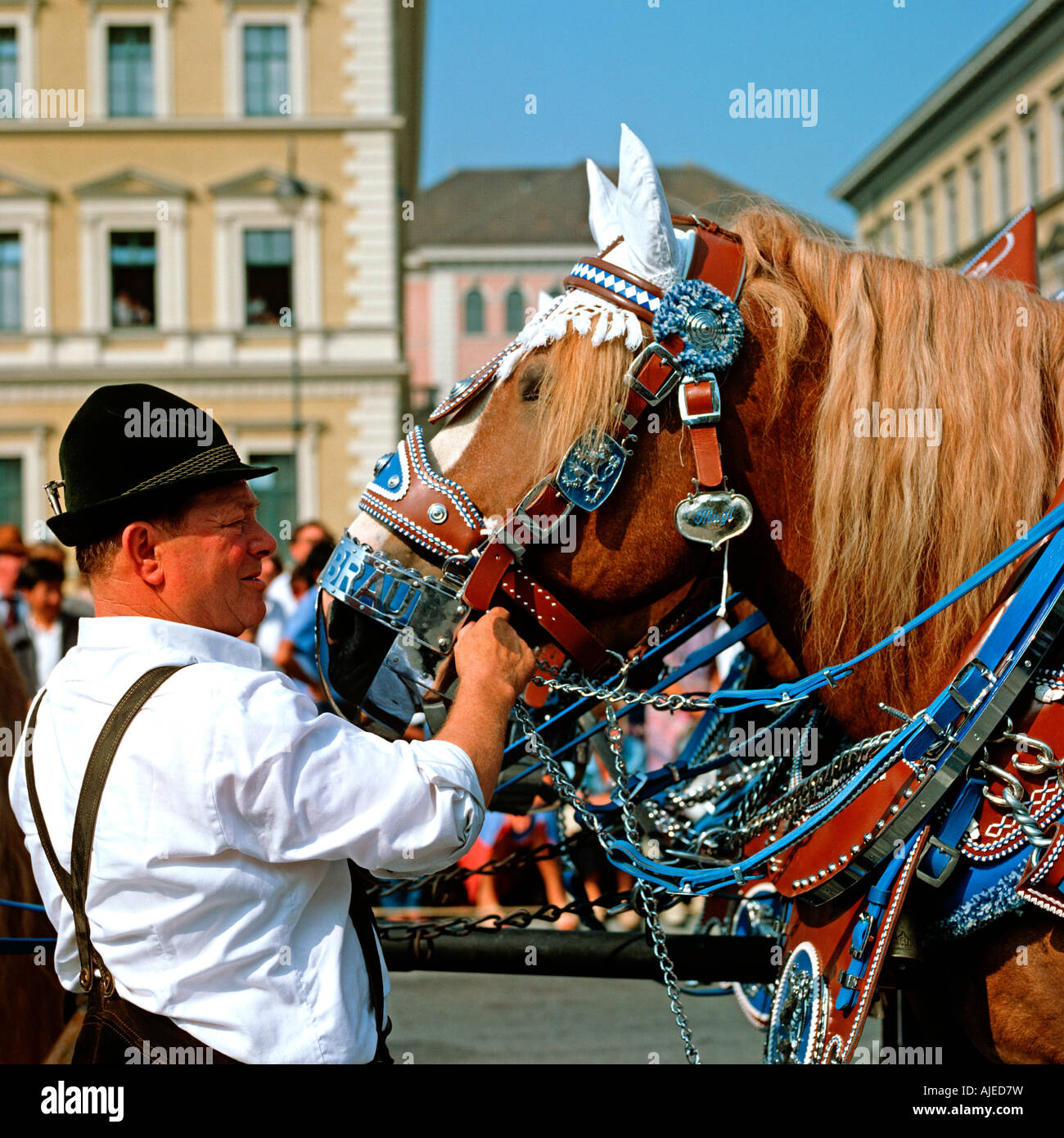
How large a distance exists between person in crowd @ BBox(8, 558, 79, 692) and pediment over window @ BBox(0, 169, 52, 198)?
19169 mm

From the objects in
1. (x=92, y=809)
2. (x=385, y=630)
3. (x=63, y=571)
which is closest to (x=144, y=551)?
(x=92, y=809)

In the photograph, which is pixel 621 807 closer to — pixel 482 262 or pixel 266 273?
pixel 266 273

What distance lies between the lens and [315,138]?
23.5 metres

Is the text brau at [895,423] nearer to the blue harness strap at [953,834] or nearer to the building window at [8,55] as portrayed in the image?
the blue harness strap at [953,834]

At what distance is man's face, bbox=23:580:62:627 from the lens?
21.9 ft

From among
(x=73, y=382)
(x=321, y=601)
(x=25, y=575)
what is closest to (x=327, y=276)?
(x=73, y=382)

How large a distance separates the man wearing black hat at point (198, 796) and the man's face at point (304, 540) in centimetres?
499

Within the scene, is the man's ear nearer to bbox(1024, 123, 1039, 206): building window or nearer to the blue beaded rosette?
the blue beaded rosette

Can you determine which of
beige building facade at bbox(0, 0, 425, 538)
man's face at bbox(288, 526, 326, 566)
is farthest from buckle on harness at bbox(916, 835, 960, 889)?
beige building facade at bbox(0, 0, 425, 538)

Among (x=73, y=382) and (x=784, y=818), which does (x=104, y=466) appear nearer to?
(x=784, y=818)

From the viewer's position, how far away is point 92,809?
1586 mm

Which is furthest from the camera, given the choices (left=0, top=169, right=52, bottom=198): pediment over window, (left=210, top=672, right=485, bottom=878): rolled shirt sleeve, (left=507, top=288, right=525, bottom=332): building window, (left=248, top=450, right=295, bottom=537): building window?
(left=507, top=288, right=525, bottom=332): building window

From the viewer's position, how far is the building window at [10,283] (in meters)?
23.8

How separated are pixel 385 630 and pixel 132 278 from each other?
23.6 meters
